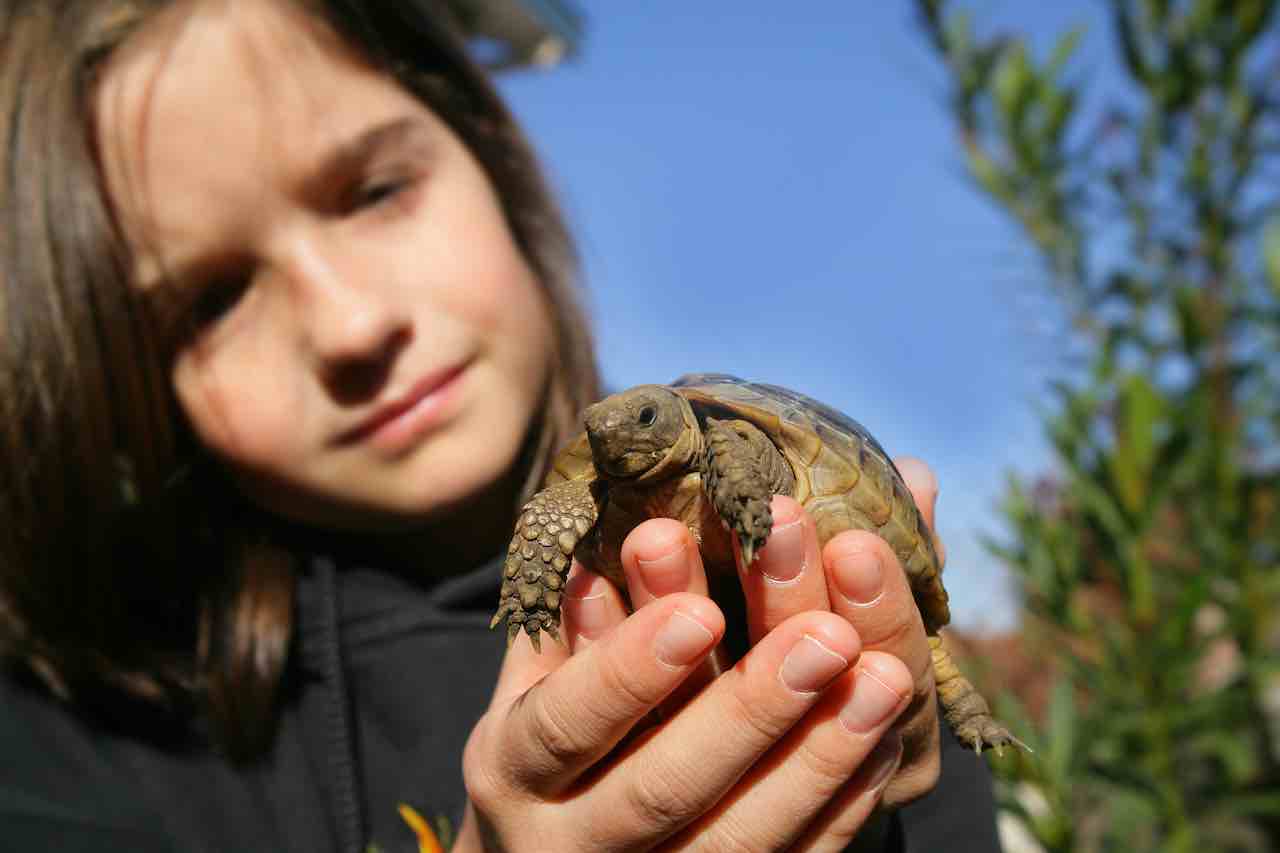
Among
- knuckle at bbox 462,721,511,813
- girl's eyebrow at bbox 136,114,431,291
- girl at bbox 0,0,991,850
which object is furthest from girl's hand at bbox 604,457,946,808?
girl's eyebrow at bbox 136,114,431,291

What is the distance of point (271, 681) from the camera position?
1664 millimetres

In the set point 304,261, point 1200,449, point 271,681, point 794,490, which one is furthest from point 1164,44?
point 271,681

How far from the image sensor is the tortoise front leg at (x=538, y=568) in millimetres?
921

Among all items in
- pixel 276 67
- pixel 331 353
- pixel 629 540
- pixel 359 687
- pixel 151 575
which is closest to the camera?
pixel 629 540

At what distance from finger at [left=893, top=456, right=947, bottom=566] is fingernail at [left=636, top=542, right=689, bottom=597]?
→ 17.4 inches

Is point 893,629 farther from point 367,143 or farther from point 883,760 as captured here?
point 367,143

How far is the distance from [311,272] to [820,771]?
1094 millimetres

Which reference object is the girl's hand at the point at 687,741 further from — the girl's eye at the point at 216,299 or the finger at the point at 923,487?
the girl's eye at the point at 216,299

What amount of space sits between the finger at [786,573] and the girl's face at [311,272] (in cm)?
80

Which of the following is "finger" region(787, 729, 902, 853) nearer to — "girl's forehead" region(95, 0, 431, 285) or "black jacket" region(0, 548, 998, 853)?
"black jacket" region(0, 548, 998, 853)

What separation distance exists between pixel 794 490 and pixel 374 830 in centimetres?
108

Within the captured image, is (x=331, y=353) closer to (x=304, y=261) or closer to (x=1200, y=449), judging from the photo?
(x=304, y=261)

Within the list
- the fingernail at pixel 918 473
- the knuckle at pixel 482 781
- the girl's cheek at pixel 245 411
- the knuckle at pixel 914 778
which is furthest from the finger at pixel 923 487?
the girl's cheek at pixel 245 411

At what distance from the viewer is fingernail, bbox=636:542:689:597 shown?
86 centimetres
